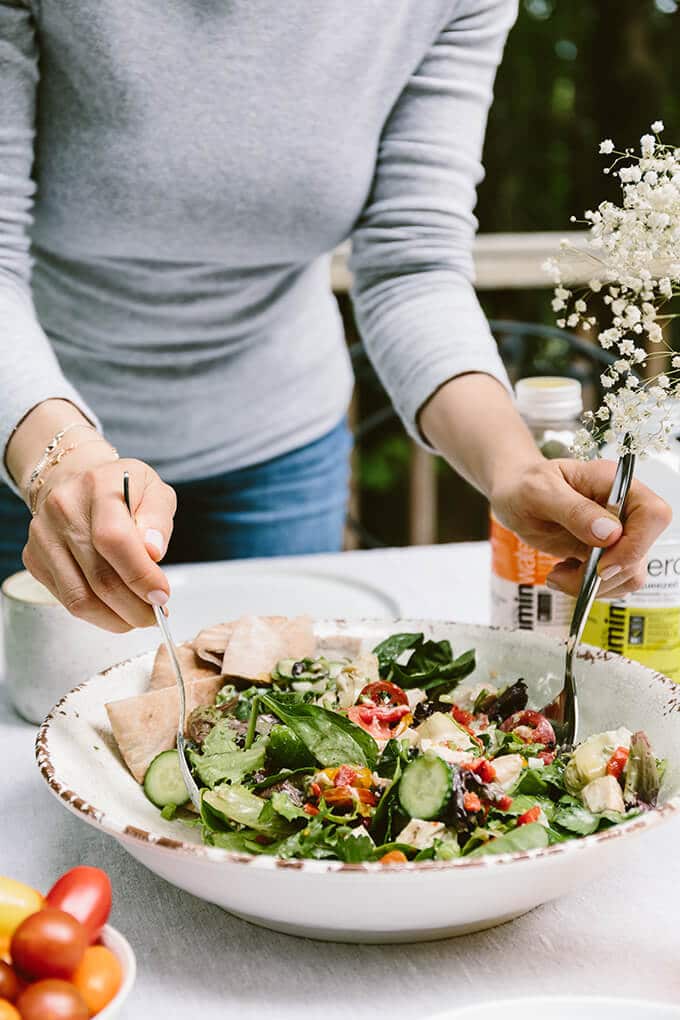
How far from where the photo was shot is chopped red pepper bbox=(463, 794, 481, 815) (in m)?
0.83

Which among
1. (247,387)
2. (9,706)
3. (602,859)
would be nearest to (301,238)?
(247,387)

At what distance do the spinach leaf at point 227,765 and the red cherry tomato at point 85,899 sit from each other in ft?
0.71

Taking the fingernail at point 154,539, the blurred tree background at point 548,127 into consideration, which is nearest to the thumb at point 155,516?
the fingernail at point 154,539

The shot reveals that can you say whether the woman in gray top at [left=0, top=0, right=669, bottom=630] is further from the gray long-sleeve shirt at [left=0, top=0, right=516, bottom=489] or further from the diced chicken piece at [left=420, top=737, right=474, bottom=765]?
the diced chicken piece at [left=420, top=737, right=474, bottom=765]

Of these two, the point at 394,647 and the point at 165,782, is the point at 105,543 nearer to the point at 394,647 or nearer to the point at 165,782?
the point at 165,782

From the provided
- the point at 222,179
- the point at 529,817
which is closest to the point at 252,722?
the point at 529,817

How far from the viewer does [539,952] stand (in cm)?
81

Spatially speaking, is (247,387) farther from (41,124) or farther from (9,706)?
(9,706)

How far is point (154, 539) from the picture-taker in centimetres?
93

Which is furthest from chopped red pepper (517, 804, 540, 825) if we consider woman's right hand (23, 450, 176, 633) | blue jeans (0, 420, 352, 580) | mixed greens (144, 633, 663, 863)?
blue jeans (0, 420, 352, 580)

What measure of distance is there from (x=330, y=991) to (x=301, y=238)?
1.05 m

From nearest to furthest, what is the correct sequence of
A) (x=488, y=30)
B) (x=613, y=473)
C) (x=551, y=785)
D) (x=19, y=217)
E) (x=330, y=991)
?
(x=330, y=991)
(x=551, y=785)
(x=613, y=473)
(x=19, y=217)
(x=488, y=30)

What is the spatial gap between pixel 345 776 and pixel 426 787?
0.29 ft

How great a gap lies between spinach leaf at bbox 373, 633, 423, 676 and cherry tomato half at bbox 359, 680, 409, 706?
0.06 meters
